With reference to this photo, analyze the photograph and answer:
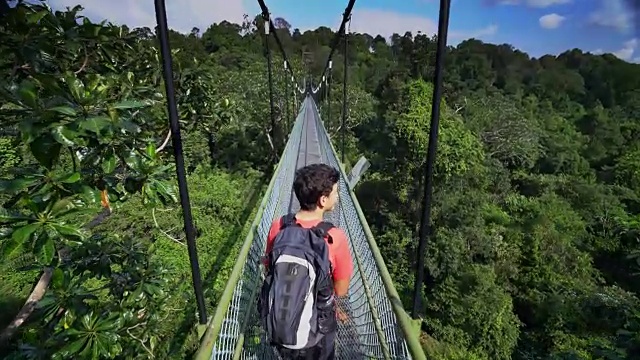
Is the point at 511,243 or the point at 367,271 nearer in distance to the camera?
the point at 367,271

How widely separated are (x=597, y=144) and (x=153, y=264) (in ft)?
70.1

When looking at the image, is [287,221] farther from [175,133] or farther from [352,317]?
[352,317]

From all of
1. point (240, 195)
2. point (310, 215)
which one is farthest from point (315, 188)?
point (240, 195)

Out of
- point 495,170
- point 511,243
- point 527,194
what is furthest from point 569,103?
point 511,243

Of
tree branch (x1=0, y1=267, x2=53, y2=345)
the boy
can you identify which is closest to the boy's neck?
the boy

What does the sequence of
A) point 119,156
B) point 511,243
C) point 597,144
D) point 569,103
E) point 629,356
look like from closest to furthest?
point 119,156, point 629,356, point 511,243, point 597,144, point 569,103

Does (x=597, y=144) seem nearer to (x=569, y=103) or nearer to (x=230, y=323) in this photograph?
(x=569, y=103)

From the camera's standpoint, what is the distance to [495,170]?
13633mm

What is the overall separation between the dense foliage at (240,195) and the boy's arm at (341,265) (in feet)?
1.22

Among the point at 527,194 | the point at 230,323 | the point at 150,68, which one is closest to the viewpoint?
the point at 230,323

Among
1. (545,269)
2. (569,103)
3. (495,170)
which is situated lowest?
(545,269)

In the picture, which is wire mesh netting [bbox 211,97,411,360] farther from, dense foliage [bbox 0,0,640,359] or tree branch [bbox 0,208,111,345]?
tree branch [bbox 0,208,111,345]

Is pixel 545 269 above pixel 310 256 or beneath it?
beneath

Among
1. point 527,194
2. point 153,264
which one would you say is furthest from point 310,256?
point 527,194
